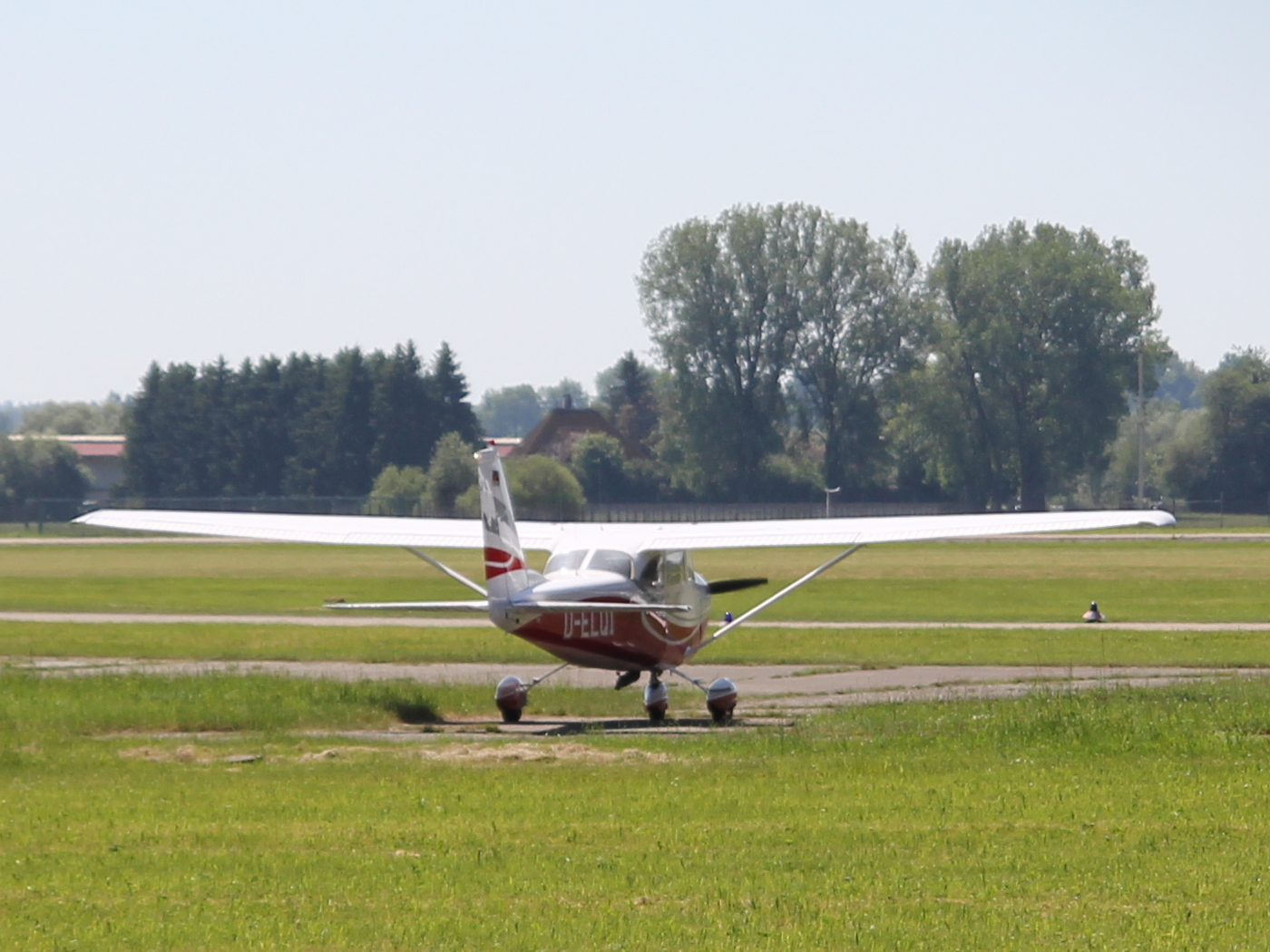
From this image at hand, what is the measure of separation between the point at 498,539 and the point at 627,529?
3.06 meters

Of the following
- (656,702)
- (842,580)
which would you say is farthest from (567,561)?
(842,580)

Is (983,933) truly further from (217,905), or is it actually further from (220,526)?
(220,526)

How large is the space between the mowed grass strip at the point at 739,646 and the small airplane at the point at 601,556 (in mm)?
5977

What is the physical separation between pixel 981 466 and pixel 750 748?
101 metres

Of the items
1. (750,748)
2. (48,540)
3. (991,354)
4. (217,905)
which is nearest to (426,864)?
(217,905)

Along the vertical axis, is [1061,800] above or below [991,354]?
below

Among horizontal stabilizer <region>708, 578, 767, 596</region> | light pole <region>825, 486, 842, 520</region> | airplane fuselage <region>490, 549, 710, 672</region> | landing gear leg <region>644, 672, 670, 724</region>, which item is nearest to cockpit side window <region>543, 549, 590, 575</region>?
airplane fuselage <region>490, 549, 710, 672</region>

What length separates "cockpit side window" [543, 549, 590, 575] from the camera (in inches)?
842

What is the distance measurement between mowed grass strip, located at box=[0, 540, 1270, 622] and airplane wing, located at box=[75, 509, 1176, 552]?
17100 mm

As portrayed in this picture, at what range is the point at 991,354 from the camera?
114875mm

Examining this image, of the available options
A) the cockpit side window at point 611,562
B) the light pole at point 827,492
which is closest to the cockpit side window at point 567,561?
the cockpit side window at point 611,562

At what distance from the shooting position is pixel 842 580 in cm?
5584

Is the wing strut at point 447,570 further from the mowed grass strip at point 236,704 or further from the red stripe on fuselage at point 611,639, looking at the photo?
the mowed grass strip at point 236,704

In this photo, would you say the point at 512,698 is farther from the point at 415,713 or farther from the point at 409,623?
the point at 409,623
